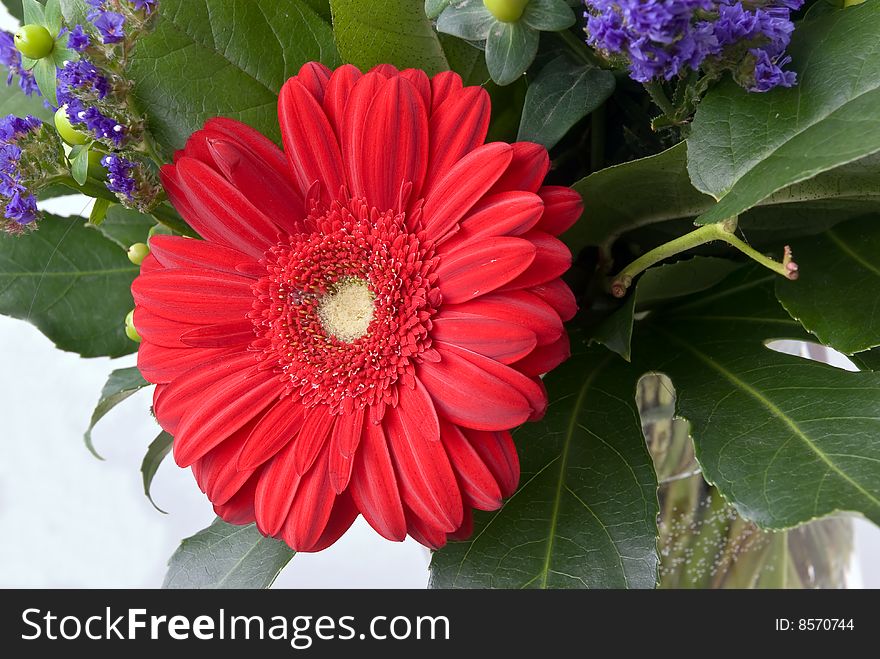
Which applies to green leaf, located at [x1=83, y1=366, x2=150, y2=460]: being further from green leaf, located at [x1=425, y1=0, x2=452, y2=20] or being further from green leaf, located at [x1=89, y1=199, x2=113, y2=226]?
green leaf, located at [x1=425, y1=0, x2=452, y2=20]

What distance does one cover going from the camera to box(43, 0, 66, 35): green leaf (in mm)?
318

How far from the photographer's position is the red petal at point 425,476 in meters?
0.30

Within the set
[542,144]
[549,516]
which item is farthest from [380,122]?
[549,516]

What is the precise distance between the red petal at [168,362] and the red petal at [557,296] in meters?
0.13

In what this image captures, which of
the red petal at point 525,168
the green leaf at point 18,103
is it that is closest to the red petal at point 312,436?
the red petal at point 525,168

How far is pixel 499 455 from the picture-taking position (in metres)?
0.30

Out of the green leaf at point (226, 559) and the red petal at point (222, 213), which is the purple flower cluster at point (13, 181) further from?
the green leaf at point (226, 559)

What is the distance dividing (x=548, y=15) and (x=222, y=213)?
130 mm

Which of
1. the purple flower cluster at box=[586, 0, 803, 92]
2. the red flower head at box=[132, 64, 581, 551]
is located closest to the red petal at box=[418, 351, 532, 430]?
the red flower head at box=[132, 64, 581, 551]

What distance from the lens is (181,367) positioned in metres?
0.33

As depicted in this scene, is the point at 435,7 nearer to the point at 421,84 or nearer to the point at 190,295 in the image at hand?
the point at 421,84

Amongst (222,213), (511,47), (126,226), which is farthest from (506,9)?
(126,226)

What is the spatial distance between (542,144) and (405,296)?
7cm
